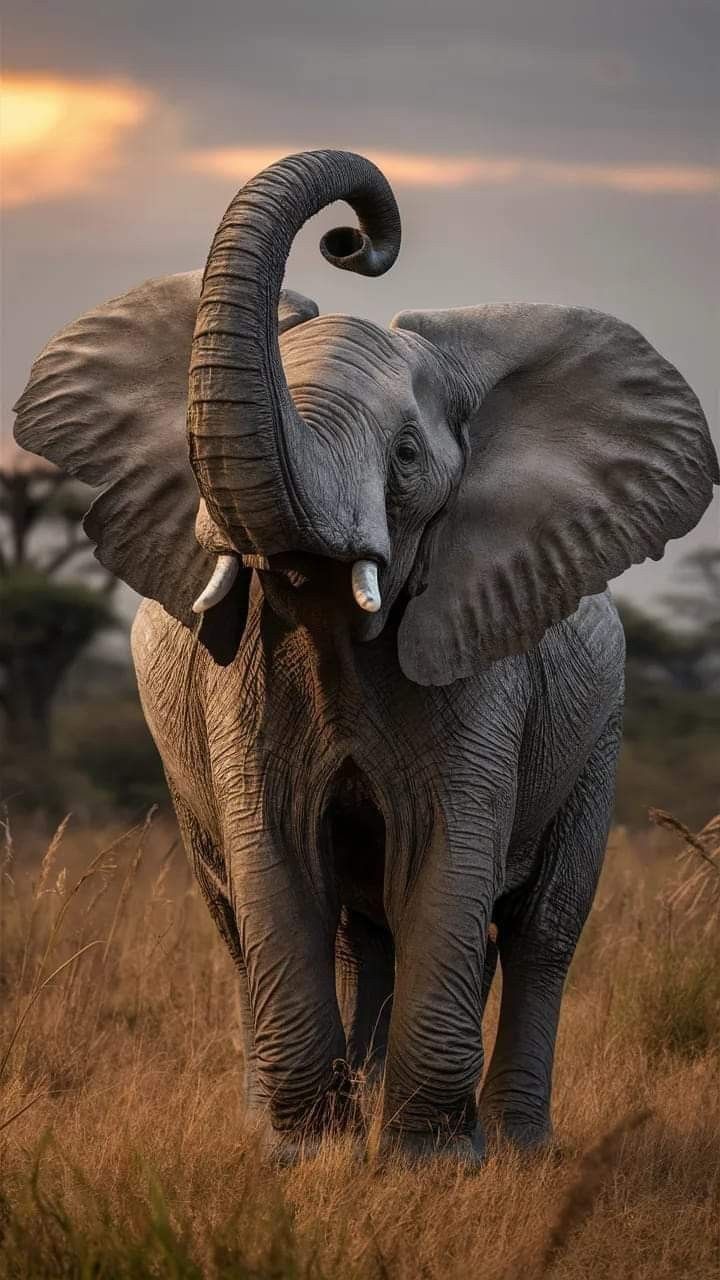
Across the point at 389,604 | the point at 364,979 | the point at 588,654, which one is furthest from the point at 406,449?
the point at 364,979

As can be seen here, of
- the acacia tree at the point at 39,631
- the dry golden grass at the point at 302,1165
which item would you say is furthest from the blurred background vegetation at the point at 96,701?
the dry golden grass at the point at 302,1165

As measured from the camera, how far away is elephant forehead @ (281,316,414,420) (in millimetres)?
4902

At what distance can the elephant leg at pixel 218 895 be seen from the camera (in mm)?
6559

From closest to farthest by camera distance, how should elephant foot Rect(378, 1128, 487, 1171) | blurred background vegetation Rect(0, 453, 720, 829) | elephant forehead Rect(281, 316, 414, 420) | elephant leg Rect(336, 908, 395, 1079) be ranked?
1. elephant forehead Rect(281, 316, 414, 420)
2. elephant foot Rect(378, 1128, 487, 1171)
3. elephant leg Rect(336, 908, 395, 1079)
4. blurred background vegetation Rect(0, 453, 720, 829)

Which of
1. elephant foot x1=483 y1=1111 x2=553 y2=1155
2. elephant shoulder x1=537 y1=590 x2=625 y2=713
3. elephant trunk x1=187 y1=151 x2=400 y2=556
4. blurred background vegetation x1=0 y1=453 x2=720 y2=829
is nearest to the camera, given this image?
elephant trunk x1=187 y1=151 x2=400 y2=556

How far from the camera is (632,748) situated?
28.6 meters

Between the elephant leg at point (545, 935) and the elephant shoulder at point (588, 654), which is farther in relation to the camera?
the elephant leg at point (545, 935)

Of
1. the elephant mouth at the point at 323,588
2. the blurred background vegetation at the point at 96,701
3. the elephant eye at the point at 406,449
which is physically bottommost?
the blurred background vegetation at the point at 96,701

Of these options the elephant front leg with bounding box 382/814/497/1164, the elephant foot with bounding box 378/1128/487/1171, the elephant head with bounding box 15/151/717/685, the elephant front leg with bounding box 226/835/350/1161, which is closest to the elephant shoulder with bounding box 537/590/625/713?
the elephant head with bounding box 15/151/717/685

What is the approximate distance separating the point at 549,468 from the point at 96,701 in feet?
78.6

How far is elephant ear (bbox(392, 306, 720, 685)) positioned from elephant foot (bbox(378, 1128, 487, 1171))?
117cm

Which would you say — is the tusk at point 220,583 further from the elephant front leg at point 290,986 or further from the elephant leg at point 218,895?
the elephant leg at point 218,895

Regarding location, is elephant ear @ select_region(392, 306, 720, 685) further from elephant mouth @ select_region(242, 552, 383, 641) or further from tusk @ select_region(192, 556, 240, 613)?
tusk @ select_region(192, 556, 240, 613)

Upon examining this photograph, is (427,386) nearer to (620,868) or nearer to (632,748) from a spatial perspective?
(620,868)
